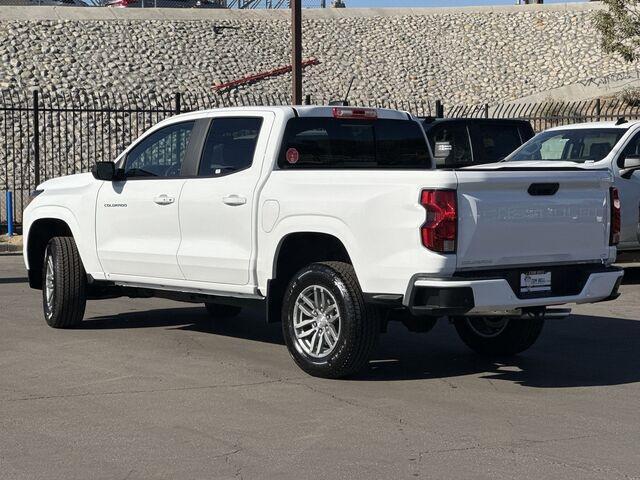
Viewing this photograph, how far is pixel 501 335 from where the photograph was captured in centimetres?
955

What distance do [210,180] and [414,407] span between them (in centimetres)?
290

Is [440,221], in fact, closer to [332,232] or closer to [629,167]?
[332,232]

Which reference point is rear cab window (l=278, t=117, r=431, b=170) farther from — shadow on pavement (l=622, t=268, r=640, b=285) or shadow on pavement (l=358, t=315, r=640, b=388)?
shadow on pavement (l=622, t=268, r=640, b=285)

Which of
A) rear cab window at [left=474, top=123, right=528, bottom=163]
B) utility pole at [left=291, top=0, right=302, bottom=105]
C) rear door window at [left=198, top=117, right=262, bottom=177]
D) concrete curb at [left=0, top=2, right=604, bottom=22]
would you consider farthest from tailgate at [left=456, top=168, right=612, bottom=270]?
concrete curb at [left=0, top=2, right=604, bottom=22]

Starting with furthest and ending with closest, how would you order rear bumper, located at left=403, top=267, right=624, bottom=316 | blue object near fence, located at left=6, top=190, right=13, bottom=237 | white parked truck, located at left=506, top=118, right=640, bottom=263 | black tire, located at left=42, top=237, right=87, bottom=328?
blue object near fence, located at left=6, top=190, right=13, bottom=237, white parked truck, located at left=506, top=118, right=640, bottom=263, black tire, located at left=42, top=237, right=87, bottom=328, rear bumper, located at left=403, top=267, right=624, bottom=316

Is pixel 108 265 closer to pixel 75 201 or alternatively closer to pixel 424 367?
pixel 75 201

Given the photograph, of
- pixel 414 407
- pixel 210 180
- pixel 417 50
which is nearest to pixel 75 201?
pixel 210 180

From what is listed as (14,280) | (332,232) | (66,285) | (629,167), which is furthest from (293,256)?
(14,280)

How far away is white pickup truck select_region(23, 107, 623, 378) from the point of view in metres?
7.89

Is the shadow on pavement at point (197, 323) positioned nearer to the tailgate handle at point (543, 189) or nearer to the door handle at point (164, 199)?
the door handle at point (164, 199)

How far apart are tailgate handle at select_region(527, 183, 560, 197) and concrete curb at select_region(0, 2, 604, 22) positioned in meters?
43.5

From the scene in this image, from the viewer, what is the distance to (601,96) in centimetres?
4031

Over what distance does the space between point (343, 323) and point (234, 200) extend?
1.54 m

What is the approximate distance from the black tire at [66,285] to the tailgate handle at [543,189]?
15.1 ft
